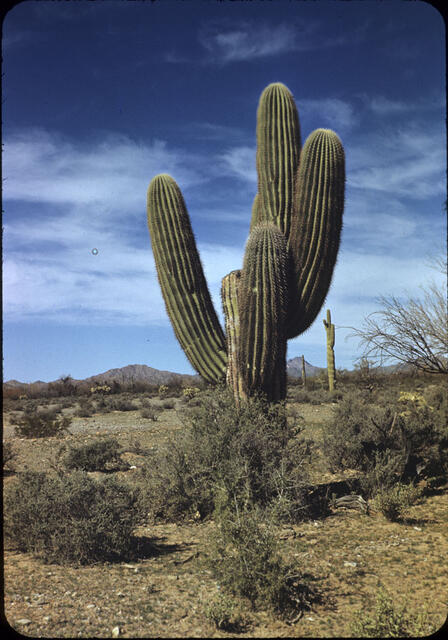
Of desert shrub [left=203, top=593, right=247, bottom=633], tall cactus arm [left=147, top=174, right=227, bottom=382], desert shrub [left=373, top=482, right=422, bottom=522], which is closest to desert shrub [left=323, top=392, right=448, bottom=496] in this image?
desert shrub [left=373, top=482, right=422, bottom=522]

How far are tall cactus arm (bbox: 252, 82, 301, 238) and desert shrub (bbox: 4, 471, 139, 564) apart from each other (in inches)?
236

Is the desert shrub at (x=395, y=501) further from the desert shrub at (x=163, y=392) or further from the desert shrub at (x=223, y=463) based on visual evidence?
the desert shrub at (x=163, y=392)

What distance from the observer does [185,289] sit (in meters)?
9.91

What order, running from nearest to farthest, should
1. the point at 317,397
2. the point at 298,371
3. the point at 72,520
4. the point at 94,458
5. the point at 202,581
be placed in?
the point at 202,581 < the point at 72,520 < the point at 94,458 < the point at 317,397 < the point at 298,371

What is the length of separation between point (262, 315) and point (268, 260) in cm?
96

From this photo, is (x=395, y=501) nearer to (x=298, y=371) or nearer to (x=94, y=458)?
(x=94, y=458)

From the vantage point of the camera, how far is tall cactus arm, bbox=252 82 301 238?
1021 cm

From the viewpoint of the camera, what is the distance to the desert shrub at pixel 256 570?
4633mm

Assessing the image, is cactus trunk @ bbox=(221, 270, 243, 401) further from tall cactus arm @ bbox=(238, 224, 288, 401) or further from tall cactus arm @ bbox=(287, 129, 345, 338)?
tall cactus arm @ bbox=(287, 129, 345, 338)

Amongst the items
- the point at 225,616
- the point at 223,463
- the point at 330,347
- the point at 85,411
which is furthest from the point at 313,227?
the point at 85,411

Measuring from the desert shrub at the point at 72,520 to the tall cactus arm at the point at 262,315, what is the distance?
318 centimetres

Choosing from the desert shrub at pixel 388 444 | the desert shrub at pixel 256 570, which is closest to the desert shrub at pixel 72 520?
the desert shrub at pixel 256 570

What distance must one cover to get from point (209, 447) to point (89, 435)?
32.6 ft

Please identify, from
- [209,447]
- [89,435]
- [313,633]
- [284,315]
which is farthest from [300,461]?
[89,435]
